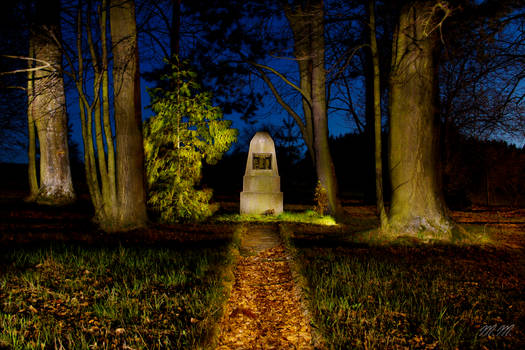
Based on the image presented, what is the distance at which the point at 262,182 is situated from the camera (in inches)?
446

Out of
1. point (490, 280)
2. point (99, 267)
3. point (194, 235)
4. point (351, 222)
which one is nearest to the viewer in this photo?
point (490, 280)

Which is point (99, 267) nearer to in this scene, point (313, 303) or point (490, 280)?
point (313, 303)

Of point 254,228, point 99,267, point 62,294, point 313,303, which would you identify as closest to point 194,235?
point 254,228

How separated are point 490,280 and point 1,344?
4786 millimetres

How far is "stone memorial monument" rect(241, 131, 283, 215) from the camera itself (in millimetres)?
11148

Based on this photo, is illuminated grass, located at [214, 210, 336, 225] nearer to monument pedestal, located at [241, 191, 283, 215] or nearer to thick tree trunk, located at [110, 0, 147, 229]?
monument pedestal, located at [241, 191, 283, 215]

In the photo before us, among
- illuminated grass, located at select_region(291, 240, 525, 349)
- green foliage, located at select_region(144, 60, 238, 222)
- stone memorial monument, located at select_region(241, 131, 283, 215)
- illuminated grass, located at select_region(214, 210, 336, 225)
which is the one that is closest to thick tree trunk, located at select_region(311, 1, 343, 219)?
illuminated grass, located at select_region(214, 210, 336, 225)

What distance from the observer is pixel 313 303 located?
10.8 feet

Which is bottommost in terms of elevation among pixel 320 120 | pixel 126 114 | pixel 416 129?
pixel 416 129

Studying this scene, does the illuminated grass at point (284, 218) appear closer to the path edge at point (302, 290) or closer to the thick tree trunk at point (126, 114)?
the thick tree trunk at point (126, 114)

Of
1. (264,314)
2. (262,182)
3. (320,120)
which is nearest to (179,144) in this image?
(262,182)

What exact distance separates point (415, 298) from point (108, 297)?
2990 millimetres

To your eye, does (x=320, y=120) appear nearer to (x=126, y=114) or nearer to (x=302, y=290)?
(x=126, y=114)

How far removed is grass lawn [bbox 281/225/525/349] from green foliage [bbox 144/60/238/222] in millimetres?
4135
